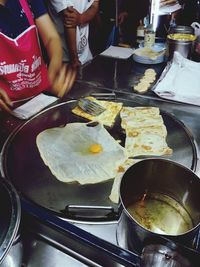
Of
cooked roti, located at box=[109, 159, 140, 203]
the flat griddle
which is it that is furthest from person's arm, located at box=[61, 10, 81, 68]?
cooked roti, located at box=[109, 159, 140, 203]

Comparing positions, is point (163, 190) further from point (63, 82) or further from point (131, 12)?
point (131, 12)

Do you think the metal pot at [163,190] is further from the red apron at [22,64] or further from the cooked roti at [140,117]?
the red apron at [22,64]

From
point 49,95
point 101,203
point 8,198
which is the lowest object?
point 101,203

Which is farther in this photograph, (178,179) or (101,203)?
(101,203)

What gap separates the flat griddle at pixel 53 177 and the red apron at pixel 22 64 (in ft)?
1.31

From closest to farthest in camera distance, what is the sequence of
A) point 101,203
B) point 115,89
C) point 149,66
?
1. point 101,203
2. point 115,89
3. point 149,66

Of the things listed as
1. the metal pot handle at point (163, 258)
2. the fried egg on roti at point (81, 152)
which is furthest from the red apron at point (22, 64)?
the metal pot handle at point (163, 258)

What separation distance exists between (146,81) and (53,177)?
44.1 inches

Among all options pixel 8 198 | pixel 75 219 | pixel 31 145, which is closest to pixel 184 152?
pixel 75 219

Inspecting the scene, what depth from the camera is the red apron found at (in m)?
1.85

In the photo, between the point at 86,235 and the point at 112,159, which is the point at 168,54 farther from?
the point at 86,235

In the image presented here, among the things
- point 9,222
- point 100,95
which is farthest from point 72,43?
point 9,222

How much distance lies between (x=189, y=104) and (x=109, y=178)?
84 centimetres

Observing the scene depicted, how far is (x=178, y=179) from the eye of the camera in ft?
3.34
